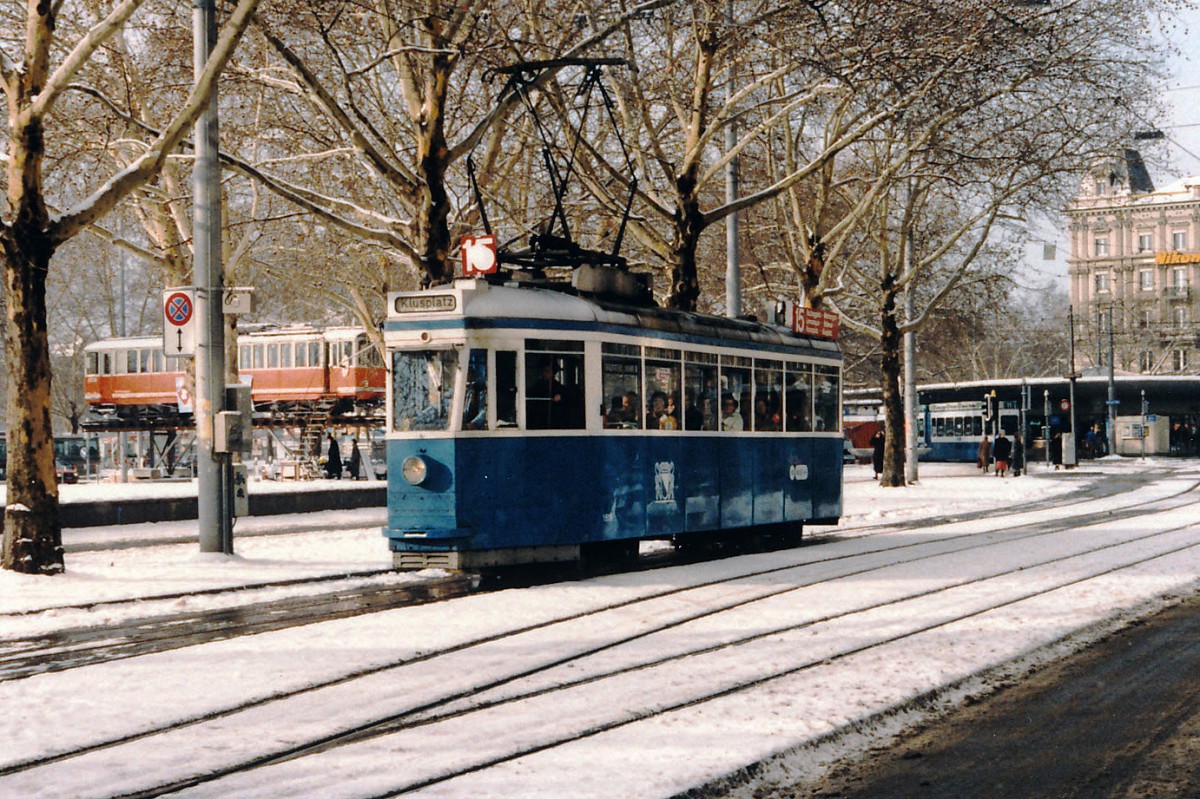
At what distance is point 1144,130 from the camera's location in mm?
33438

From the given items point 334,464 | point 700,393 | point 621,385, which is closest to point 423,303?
point 621,385

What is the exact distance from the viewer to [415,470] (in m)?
14.9

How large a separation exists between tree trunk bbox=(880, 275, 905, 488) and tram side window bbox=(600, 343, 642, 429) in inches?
910

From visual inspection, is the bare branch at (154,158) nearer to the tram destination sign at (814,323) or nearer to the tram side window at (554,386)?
the tram side window at (554,386)

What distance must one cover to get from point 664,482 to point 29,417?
658 cm

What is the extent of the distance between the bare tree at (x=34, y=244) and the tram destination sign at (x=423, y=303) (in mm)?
2760

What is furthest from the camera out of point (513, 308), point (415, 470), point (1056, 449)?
point (1056, 449)

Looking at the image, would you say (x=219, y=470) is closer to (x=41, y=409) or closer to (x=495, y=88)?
(x=41, y=409)

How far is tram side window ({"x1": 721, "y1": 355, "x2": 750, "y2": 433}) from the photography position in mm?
17906

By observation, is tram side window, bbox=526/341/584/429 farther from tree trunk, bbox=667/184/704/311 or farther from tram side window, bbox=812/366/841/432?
tree trunk, bbox=667/184/704/311

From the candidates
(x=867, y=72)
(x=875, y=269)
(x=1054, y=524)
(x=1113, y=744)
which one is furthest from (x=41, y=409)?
(x=875, y=269)

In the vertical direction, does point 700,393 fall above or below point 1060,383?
below

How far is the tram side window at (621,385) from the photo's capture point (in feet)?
51.7

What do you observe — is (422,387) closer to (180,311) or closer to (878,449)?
(180,311)
